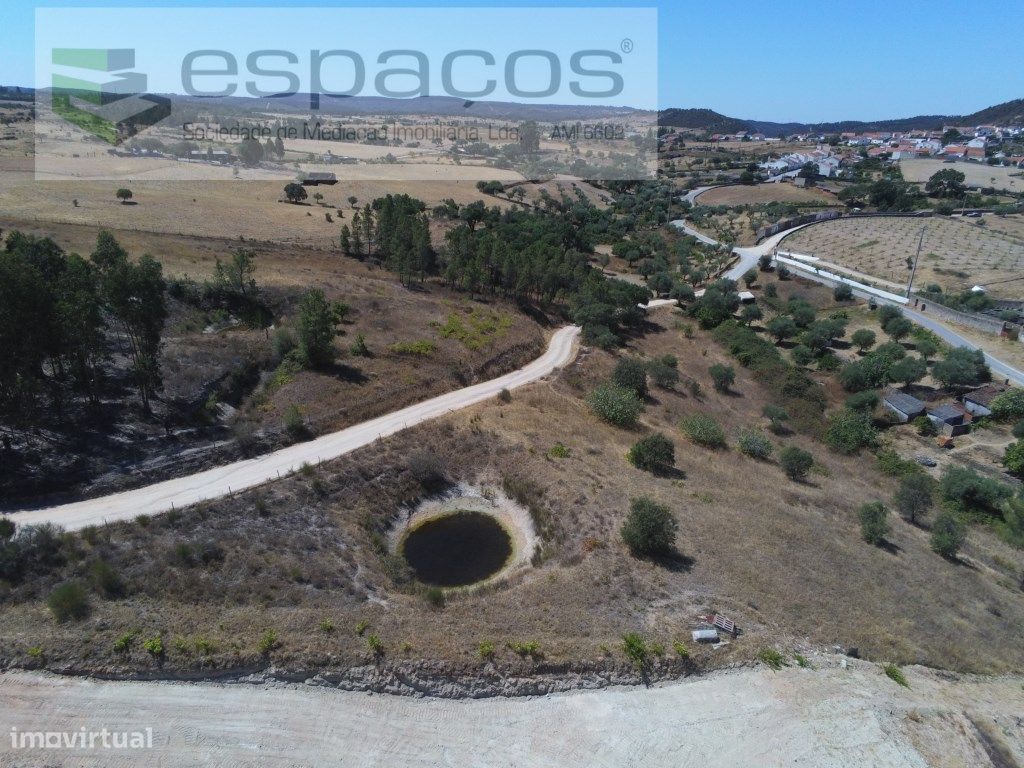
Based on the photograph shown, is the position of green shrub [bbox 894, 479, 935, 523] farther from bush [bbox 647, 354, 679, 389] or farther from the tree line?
the tree line

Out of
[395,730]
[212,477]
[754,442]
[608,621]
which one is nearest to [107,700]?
[395,730]

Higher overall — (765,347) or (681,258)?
(681,258)

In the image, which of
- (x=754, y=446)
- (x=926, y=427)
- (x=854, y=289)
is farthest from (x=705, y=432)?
(x=854, y=289)

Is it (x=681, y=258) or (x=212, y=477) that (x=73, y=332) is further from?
(x=681, y=258)

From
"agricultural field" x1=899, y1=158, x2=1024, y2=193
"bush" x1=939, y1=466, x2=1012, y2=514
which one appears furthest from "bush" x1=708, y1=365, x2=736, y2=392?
"agricultural field" x1=899, y1=158, x2=1024, y2=193

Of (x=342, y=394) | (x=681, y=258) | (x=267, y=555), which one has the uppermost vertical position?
(x=681, y=258)
